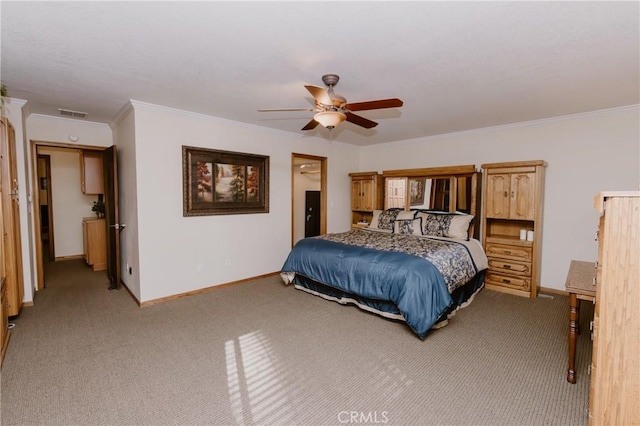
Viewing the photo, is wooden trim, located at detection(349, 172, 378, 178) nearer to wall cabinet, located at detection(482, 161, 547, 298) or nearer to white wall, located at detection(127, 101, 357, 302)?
white wall, located at detection(127, 101, 357, 302)

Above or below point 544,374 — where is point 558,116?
above

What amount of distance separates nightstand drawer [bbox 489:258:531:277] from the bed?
0.64ft

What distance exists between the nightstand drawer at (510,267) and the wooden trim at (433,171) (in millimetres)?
1402

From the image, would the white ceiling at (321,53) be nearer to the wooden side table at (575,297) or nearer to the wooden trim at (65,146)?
the wooden trim at (65,146)

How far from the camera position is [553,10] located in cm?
174

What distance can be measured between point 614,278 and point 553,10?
1517 mm

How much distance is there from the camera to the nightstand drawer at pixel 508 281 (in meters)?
4.07

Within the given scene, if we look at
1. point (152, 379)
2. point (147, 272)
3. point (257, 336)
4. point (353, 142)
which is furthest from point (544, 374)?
point (353, 142)

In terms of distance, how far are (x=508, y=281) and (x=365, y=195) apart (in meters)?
2.85

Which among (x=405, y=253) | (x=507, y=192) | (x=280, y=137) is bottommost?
(x=405, y=253)

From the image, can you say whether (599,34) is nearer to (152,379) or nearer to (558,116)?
(558,116)

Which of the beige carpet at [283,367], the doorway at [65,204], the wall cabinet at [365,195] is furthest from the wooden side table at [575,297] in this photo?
the doorway at [65,204]

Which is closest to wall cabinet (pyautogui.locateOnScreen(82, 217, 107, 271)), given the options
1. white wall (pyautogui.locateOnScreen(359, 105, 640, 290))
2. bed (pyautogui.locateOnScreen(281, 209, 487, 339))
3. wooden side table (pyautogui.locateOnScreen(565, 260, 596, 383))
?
bed (pyautogui.locateOnScreen(281, 209, 487, 339))

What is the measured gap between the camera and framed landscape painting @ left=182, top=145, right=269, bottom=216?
4.01 metres
